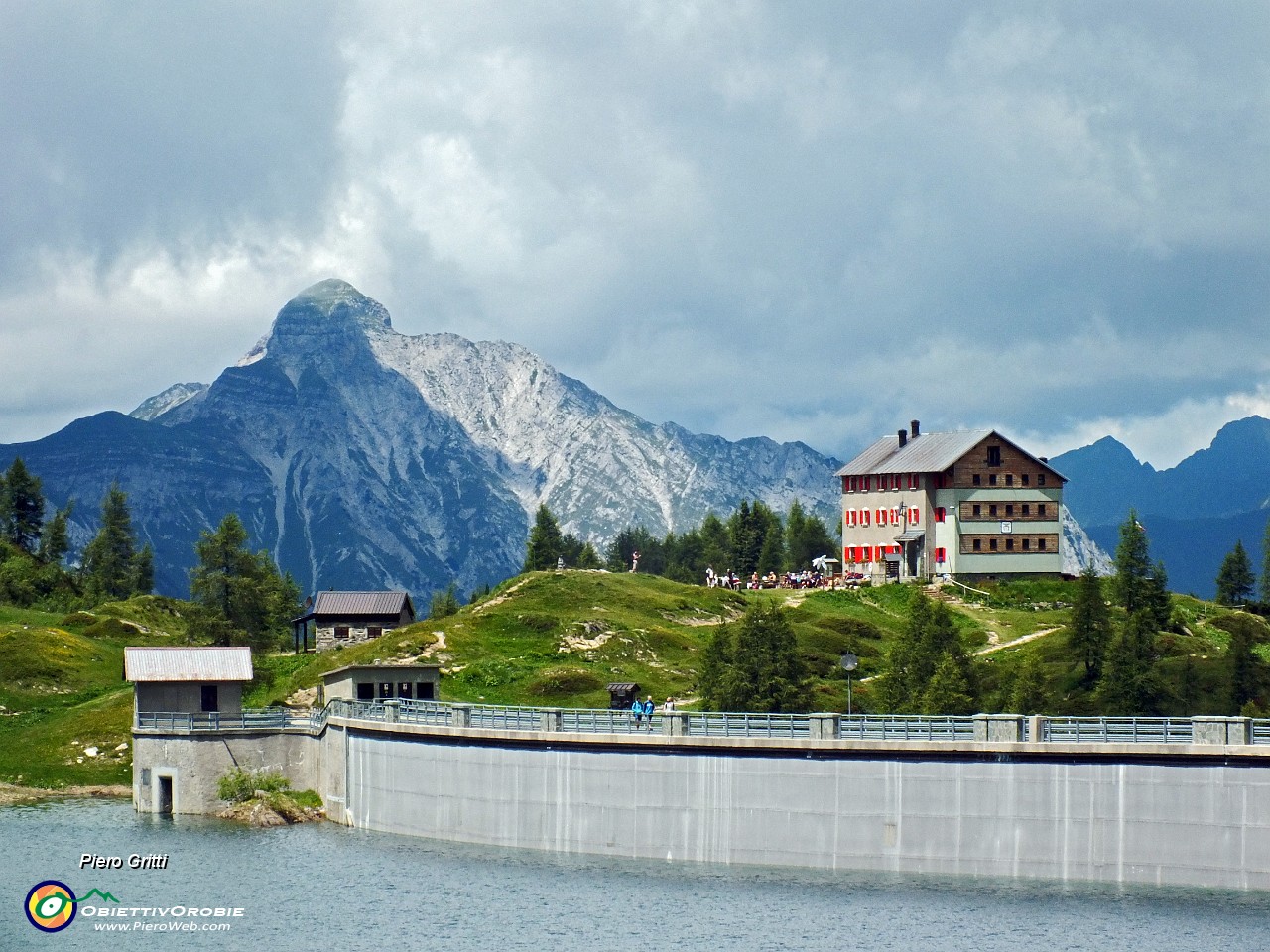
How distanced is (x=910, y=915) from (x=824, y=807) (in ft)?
29.2

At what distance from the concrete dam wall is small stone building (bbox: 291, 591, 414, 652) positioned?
75.3m

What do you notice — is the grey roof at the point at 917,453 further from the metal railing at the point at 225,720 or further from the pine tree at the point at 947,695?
the metal railing at the point at 225,720

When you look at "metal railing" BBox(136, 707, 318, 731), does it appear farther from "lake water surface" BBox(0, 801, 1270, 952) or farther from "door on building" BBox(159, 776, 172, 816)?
"lake water surface" BBox(0, 801, 1270, 952)

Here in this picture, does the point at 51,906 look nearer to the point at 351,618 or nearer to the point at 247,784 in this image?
the point at 247,784

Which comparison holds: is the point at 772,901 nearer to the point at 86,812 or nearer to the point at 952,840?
the point at 952,840

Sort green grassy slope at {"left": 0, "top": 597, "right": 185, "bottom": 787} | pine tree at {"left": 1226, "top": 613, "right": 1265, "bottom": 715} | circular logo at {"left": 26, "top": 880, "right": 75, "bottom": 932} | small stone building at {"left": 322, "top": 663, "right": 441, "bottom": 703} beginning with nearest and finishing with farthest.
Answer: circular logo at {"left": 26, "top": 880, "right": 75, "bottom": 932} < small stone building at {"left": 322, "top": 663, "right": 441, "bottom": 703} < green grassy slope at {"left": 0, "top": 597, "right": 185, "bottom": 787} < pine tree at {"left": 1226, "top": 613, "right": 1265, "bottom": 715}

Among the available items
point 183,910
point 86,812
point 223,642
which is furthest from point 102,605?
point 183,910

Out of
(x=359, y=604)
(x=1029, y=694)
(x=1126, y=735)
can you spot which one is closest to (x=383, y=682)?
(x=1029, y=694)

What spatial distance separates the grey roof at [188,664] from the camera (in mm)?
98688

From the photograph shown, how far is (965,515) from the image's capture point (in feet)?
549

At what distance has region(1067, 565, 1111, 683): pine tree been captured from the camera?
4877 inches

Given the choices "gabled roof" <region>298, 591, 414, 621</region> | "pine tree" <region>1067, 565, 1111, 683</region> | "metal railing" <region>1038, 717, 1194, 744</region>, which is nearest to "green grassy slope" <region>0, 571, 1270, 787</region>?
"pine tree" <region>1067, 565, 1111, 683</region>

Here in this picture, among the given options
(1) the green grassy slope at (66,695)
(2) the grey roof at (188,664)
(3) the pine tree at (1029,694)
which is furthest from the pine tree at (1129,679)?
(1) the green grassy slope at (66,695)

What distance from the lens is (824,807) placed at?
2940 inches
